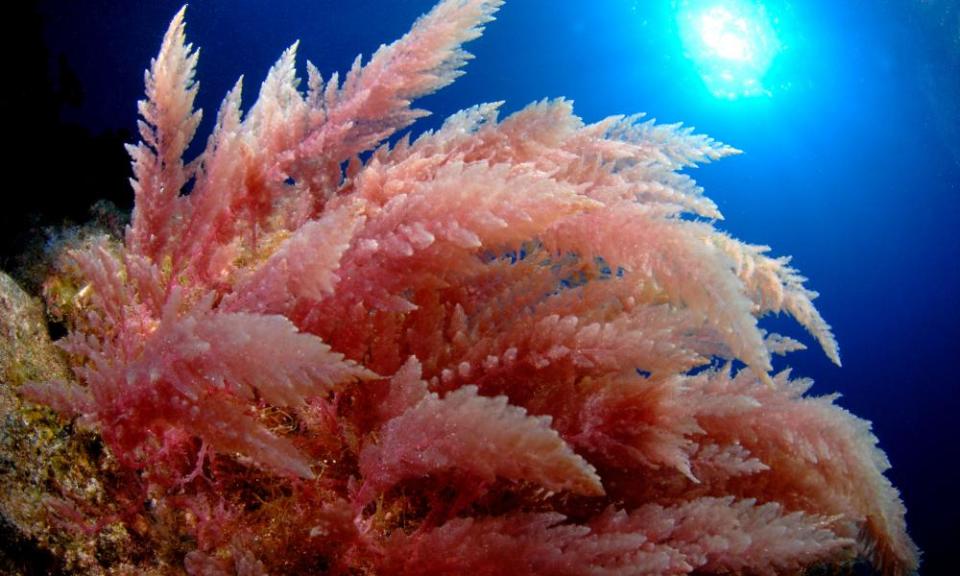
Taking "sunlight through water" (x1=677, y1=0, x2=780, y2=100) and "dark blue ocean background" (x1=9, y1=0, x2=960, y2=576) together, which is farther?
"sunlight through water" (x1=677, y1=0, x2=780, y2=100)

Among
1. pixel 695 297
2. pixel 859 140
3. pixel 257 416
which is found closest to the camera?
pixel 695 297

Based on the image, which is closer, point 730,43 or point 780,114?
point 730,43

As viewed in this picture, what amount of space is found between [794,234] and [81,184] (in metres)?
18.5

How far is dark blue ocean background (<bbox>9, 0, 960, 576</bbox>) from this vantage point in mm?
4023

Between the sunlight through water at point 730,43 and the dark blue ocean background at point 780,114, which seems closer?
the dark blue ocean background at point 780,114

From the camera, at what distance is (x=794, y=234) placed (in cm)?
1727

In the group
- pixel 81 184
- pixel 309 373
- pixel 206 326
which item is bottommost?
pixel 309 373

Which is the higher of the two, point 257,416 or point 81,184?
point 81,184

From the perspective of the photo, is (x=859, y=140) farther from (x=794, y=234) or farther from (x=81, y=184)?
(x=81, y=184)

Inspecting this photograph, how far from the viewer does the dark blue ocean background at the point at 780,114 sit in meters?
4.02

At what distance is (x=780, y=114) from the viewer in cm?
1364

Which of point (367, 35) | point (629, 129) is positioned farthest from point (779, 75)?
point (629, 129)

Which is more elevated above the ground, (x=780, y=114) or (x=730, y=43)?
(x=730, y=43)

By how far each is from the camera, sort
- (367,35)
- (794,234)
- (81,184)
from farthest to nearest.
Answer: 1. (794,234)
2. (367,35)
3. (81,184)
